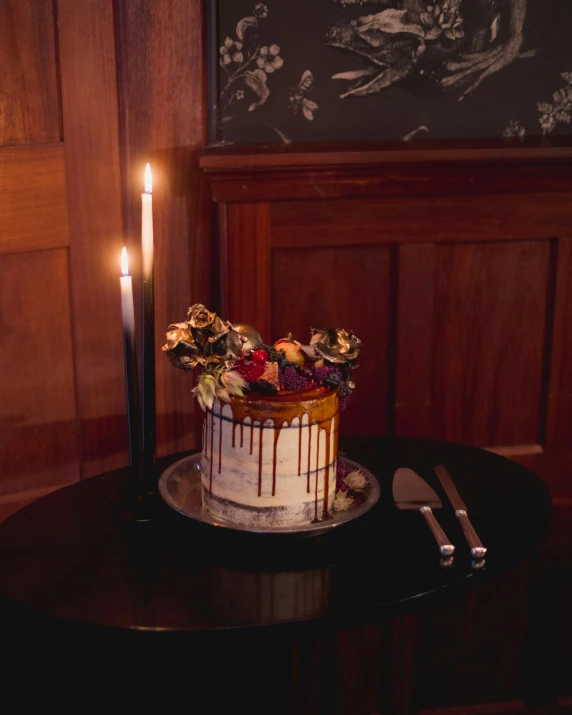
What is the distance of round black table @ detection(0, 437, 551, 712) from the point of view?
1.00m

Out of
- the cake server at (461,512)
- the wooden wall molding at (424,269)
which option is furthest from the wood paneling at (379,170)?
the cake server at (461,512)

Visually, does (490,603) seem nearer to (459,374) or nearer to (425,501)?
(459,374)

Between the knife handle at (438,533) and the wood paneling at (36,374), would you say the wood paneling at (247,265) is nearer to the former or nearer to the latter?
the wood paneling at (36,374)

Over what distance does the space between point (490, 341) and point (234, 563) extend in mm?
1002

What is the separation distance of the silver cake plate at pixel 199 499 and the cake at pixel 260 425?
2 cm

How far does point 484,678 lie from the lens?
6.70 feet

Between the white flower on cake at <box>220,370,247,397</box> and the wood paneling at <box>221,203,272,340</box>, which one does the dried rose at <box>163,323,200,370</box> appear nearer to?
the white flower on cake at <box>220,370,247,397</box>

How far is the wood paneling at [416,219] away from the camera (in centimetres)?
178

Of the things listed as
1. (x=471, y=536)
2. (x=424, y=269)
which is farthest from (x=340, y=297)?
(x=471, y=536)

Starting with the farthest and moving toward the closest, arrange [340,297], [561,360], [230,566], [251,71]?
[561,360], [340,297], [251,71], [230,566]

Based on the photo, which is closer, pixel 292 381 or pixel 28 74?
pixel 292 381

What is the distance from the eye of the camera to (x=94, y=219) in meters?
1.72

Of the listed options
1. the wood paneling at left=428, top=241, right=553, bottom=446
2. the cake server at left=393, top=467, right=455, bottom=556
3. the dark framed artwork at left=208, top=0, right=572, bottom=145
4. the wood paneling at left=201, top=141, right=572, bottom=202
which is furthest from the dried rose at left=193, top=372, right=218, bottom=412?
the wood paneling at left=428, top=241, right=553, bottom=446

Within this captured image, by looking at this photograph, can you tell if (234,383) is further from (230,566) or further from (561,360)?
(561,360)
